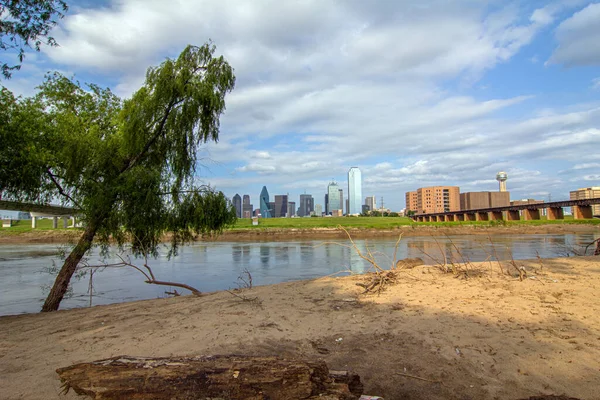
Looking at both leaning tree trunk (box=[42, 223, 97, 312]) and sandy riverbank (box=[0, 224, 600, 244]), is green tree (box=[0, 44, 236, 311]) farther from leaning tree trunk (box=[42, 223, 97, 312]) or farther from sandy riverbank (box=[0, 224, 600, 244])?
sandy riverbank (box=[0, 224, 600, 244])

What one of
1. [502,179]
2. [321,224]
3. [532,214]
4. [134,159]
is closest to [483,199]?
[502,179]

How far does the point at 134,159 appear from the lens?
973 cm

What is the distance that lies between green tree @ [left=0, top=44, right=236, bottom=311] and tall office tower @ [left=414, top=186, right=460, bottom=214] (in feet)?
563

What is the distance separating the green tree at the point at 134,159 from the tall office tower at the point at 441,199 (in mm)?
171610

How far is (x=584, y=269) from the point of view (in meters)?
8.41

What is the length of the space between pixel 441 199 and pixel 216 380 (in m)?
184

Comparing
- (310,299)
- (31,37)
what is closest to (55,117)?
(31,37)

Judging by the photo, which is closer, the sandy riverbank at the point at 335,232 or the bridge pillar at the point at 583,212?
the sandy riverbank at the point at 335,232

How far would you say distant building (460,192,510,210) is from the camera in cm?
13625

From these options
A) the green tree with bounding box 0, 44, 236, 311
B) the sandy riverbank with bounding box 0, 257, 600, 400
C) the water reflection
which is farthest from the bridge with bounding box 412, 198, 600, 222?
the green tree with bounding box 0, 44, 236, 311

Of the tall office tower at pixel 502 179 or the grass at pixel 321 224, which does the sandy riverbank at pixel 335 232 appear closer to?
the grass at pixel 321 224

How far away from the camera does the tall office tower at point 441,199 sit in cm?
17275

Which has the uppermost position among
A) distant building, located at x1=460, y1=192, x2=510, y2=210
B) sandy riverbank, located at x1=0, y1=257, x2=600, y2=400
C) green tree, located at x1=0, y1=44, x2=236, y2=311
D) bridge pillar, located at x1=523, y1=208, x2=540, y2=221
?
distant building, located at x1=460, y1=192, x2=510, y2=210

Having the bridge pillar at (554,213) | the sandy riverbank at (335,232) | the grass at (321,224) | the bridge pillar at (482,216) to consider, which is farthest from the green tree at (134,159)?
the bridge pillar at (482,216)
